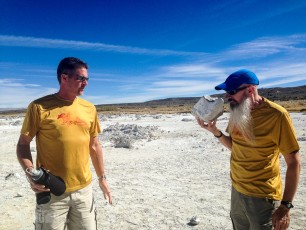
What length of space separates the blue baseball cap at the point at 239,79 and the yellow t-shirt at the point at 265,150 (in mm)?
213

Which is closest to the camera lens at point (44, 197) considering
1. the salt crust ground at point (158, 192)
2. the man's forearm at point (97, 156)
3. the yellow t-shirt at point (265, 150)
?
the man's forearm at point (97, 156)

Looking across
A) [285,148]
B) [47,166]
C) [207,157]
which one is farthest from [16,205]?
[207,157]

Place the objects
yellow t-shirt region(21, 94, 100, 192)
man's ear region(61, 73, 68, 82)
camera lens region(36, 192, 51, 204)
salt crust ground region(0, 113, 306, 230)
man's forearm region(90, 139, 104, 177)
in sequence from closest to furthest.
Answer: camera lens region(36, 192, 51, 204)
yellow t-shirt region(21, 94, 100, 192)
man's ear region(61, 73, 68, 82)
man's forearm region(90, 139, 104, 177)
salt crust ground region(0, 113, 306, 230)

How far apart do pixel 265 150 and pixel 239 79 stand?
2.11 feet

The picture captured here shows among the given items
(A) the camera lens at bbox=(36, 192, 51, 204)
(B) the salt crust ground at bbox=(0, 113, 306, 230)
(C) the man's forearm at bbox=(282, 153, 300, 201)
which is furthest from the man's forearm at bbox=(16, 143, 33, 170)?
(B) the salt crust ground at bbox=(0, 113, 306, 230)

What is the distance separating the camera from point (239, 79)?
2.78 metres

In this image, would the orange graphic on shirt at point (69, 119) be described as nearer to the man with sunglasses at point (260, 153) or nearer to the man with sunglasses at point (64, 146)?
the man with sunglasses at point (64, 146)

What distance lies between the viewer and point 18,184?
8.12 m

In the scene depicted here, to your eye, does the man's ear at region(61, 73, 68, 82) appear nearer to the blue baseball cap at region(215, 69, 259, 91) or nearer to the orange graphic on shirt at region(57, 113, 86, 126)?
the orange graphic on shirt at region(57, 113, 86, 126)

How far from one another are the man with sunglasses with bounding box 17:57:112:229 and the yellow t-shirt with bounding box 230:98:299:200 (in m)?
1.54

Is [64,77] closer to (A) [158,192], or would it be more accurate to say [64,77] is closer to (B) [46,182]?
(B) [46,182]

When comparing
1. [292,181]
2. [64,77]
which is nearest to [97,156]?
[64,77]

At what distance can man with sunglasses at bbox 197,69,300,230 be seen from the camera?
257cm

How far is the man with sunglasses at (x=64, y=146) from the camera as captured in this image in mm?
3049
